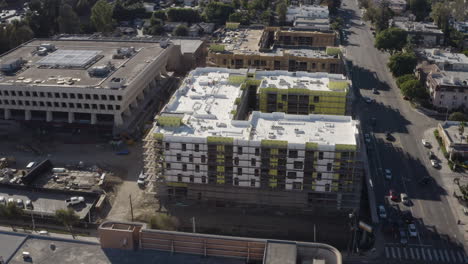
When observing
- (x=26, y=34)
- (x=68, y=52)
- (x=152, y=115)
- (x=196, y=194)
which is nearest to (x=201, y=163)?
(x=196, y=194)

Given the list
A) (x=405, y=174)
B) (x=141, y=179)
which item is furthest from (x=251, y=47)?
(x=405, y=174)

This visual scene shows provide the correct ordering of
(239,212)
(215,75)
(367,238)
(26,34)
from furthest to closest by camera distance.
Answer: (26,34) → (215,75) → (239,212) → (367,238)

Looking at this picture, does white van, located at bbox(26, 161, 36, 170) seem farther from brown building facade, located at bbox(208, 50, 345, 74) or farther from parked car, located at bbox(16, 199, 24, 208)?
brown building facade, located at bbox(208, 50, 345, 74)

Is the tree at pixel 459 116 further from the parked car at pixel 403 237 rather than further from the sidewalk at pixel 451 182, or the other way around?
the parked car at pixel 403 237

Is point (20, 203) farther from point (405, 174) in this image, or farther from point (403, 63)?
point (403, 63)

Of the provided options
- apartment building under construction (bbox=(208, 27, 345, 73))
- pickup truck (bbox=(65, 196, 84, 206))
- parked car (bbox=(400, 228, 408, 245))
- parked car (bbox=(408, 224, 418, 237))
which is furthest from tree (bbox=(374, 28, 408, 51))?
pickup truck (bbox=(65, 196, 84, 206))

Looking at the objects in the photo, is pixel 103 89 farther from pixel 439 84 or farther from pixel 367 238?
pixel 439 84
